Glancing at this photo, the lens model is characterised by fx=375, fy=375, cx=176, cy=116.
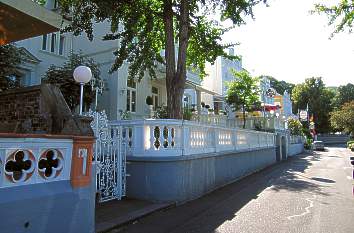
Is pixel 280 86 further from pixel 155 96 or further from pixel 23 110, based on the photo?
pixel 23 110

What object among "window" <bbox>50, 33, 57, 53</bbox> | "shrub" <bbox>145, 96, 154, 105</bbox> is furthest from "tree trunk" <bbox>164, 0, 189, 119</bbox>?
"shrub" <bbox>145, 96, 154, 105</bbox>

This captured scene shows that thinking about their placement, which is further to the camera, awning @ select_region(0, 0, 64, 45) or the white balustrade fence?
the white balustrade fence

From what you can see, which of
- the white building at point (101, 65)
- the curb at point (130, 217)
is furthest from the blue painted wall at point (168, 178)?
the white building at point (101, 65)

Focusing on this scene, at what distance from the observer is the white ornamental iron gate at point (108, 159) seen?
Answer: 9.20m

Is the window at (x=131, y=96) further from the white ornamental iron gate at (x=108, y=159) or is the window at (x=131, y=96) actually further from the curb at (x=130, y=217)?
the curb at (x=130, y=217)

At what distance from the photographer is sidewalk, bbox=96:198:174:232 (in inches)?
280

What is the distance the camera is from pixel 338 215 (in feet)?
27.7

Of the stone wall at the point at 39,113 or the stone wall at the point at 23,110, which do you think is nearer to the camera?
the stone wall at the point at 39,113

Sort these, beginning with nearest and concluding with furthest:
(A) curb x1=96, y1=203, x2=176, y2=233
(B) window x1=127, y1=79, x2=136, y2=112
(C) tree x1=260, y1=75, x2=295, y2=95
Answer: (A) curb x1=96, y1=203, x2=176, y2=233 < (B) window x1=127, y1=79, x2=136, y2=112 < (C) tree x1=260, y1=75, x2=295, y2=95

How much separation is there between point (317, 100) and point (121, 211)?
81.4 m

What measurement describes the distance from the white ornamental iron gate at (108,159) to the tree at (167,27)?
13.3 ft

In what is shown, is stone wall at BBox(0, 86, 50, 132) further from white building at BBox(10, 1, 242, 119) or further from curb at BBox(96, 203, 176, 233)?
white building at BBox(10, 1, 242, 119)

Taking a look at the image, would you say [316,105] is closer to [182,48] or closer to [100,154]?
[182,48]

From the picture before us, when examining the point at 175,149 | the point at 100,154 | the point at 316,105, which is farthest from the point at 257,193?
the point at 316,105
